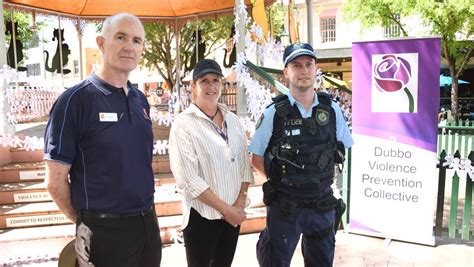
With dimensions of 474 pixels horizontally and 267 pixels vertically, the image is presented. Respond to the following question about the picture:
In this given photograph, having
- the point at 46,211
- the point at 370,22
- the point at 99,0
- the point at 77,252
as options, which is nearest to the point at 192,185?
the point at 77,252

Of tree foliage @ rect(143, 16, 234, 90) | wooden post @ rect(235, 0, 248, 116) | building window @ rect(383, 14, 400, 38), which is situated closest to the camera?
wooden post @ rect(235, 0, 248, 116)

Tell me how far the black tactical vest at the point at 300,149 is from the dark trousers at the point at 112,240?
896 mm

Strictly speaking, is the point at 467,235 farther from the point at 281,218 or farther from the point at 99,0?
the point at 99,0

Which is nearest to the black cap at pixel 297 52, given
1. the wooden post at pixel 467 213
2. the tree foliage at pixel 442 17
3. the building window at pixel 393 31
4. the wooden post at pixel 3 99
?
the wooden post at pixel 467 213

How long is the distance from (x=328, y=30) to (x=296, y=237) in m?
28.6

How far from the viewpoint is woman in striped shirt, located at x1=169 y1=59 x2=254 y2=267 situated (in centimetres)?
252

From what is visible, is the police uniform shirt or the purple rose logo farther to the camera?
the purple rose logo

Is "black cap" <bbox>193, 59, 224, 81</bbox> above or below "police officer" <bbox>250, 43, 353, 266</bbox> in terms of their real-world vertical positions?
above

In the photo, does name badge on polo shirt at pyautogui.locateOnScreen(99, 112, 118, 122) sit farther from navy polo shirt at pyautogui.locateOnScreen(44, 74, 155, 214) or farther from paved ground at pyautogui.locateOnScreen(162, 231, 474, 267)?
paved ground at pyautogui.locateOnScreen(162, 231, 474, 267)

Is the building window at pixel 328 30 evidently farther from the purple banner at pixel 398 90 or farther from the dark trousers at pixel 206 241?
the dark trousers at pixel 206 241

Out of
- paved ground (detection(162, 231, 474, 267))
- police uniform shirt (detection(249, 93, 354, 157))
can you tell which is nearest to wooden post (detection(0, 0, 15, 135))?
paved ground (detection(162, 231, 474, 267))

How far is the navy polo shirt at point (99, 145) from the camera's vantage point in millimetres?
1895

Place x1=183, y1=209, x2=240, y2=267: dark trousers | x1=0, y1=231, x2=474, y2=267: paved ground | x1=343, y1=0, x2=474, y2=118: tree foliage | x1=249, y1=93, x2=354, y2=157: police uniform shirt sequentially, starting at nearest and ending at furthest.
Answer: x1=183, y1=209, x2=240, y2=267: dark trousers
x1=249, y1=93, x2=354, y2=157: police uniform shirt
x1=0, y1=231, x2=474, y2=267: paved ground
x1=343, y1=0, x2=474, y2=118: tree foliage

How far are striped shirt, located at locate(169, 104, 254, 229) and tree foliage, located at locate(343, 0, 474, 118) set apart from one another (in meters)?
16.7
